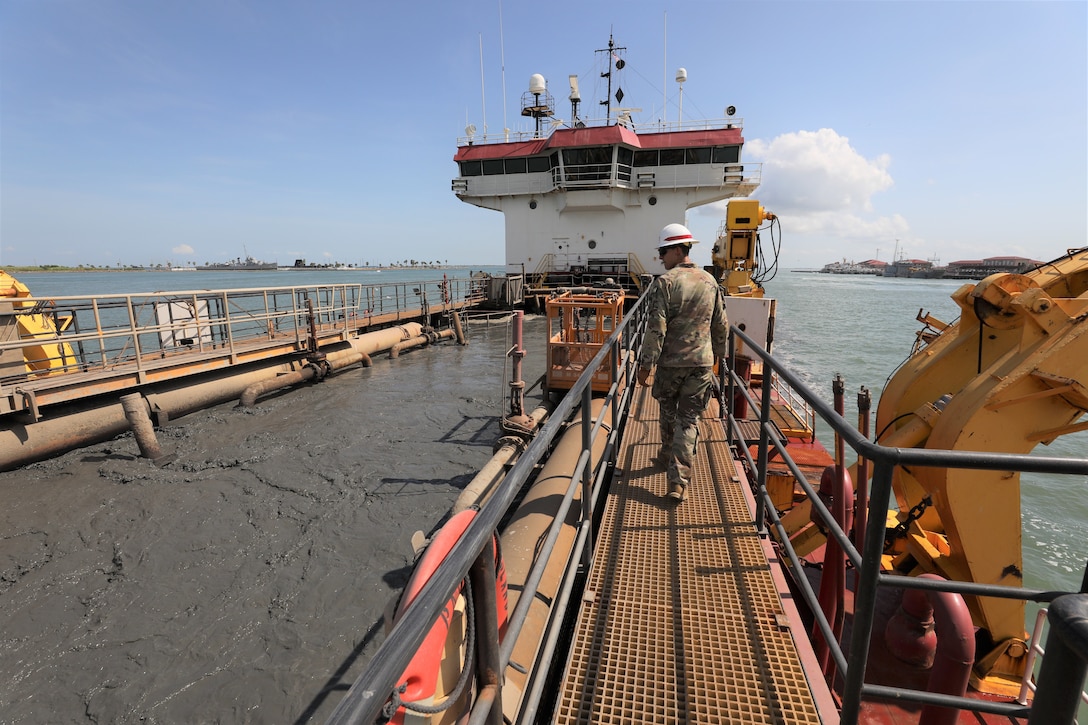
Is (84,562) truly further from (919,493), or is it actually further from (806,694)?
(919,493)

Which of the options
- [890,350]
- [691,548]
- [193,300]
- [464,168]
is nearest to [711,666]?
[691,548]

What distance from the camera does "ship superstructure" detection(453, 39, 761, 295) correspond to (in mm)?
22656

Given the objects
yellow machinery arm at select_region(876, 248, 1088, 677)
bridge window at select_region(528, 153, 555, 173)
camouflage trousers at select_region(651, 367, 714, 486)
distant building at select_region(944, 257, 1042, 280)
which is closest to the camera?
yellow machinery arm at select_region(876, 248, 1088, 677)

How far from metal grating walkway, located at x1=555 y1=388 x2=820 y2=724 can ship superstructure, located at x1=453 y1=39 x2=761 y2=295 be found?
1997 centimetres

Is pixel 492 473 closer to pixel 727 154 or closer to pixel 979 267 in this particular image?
pixel 727 154

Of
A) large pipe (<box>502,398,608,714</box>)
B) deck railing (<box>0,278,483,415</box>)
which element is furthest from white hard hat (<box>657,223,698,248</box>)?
deck railing (<box>0,278,483,415</box>)

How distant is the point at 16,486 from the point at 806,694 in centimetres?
1060

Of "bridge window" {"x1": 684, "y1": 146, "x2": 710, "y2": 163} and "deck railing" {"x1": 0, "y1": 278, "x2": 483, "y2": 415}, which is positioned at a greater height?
"bridge window" {"x1": 684, "y1": 146, "x2": 710, "y2": 163}

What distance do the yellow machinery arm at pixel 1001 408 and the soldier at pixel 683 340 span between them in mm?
1564

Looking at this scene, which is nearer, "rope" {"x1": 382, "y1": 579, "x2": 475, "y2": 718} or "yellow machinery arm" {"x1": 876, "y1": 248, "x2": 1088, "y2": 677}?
"rope" {"x1": 382, "y1": 579, "x2": 475, "y2": 718}

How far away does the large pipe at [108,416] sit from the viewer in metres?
7.89

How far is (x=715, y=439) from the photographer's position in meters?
5.04

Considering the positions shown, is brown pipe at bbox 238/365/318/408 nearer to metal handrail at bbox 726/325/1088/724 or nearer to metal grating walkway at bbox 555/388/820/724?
metal grating walkway at bbox 555/388/820/724

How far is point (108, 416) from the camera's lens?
8781 millimetres
